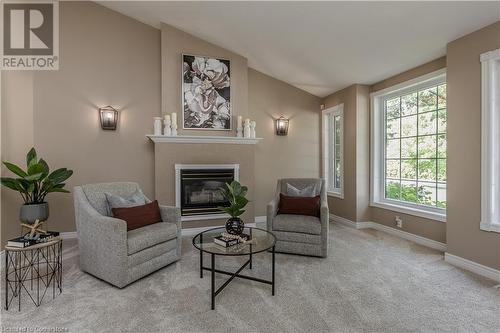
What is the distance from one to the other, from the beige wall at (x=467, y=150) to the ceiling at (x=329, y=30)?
20 centimetres

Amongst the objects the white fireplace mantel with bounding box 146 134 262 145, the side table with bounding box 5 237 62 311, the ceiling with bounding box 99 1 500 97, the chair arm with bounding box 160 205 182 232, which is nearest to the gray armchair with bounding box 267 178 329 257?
the chair arm with bounding box 160 205 182 232

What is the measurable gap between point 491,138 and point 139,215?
12.4 ft

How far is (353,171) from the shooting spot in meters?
4.68

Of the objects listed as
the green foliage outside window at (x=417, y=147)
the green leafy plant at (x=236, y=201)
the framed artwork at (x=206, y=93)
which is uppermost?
the framed artwork at (x=206, y=93)

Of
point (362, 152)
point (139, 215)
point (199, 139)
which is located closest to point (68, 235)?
point (139, 215)

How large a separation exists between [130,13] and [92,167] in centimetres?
254

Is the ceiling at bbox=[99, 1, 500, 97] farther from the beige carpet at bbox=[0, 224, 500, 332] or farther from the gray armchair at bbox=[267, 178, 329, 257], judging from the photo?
the beige carpet at bbox=[0, 224, 500, 332]

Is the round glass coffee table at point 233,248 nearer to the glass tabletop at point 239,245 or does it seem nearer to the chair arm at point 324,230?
the glass tabletop at point 239,245

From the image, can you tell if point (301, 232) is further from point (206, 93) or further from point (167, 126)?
point (206, 93)

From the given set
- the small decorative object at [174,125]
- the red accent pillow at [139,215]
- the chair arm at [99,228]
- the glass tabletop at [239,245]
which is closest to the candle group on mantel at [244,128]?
the small decorative object at [174,125]

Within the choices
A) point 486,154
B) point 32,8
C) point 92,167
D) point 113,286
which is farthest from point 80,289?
point 486,154

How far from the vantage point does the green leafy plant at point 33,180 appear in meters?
3.02

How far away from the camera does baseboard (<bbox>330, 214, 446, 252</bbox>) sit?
3.49 metres

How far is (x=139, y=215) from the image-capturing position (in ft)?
9.30
